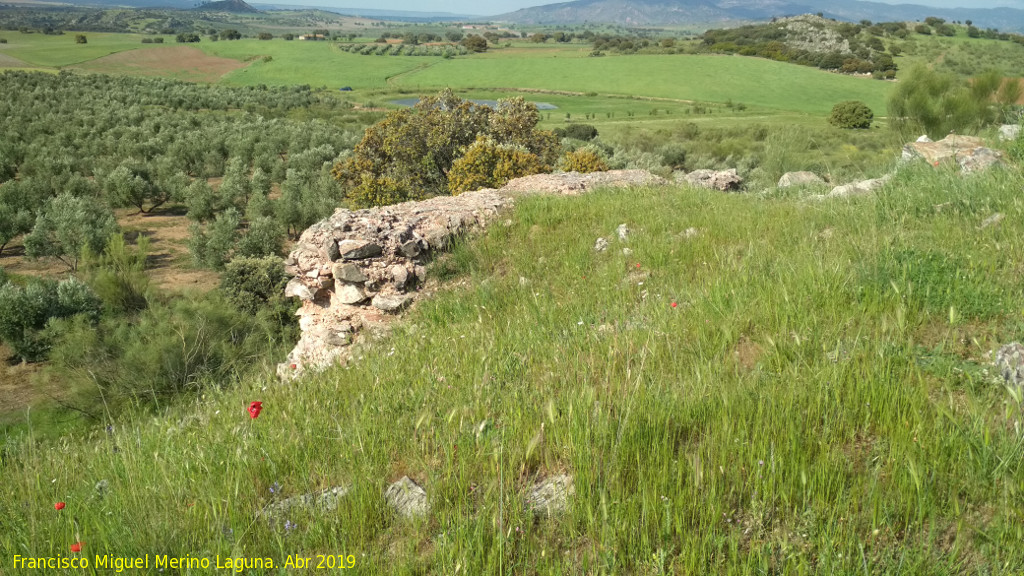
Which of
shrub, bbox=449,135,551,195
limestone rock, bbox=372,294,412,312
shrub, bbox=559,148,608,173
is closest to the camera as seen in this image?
limestone rock, bbox=372,294,412,312

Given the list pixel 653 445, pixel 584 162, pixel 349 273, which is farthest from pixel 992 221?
pixel 584 162

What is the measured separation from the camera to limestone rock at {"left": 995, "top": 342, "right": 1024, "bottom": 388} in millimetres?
2699

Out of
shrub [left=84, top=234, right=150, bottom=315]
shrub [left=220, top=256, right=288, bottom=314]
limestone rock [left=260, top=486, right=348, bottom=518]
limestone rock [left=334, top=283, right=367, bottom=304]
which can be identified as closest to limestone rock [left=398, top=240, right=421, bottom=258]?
limestone rock [left=334, top=283, right=367, bottom=304]

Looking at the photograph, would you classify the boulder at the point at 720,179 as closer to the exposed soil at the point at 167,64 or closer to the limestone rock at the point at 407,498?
the limestone rock at the point at 407,498

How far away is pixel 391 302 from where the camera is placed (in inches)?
286

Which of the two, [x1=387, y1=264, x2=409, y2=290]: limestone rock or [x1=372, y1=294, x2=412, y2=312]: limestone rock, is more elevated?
[x1=387, y1=264, x2=409, y2=290]: limestone rock

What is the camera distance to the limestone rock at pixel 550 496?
7.81 ft

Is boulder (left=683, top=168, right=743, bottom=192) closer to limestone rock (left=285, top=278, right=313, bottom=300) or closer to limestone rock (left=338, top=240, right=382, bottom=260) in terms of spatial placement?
limestone rock (left=338, top=240, right=382, bottom=260)

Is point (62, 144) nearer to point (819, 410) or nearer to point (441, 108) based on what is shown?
point (441, 108)

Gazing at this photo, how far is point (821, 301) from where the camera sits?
152 inches

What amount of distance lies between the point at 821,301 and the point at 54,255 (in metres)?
27.7

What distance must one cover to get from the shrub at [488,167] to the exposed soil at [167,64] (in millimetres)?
83549

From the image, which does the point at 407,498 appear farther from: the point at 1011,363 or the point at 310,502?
the point at 1011,363

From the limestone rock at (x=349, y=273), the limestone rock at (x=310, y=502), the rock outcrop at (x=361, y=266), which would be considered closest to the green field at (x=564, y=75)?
the rock outcrop at (x=361, y=266)
